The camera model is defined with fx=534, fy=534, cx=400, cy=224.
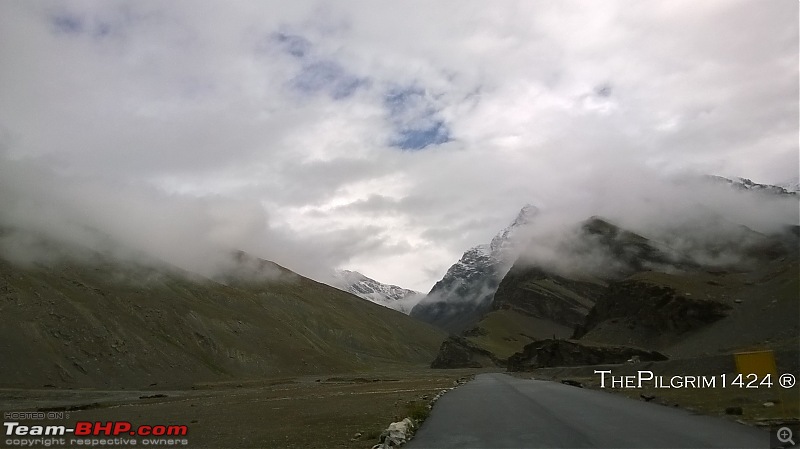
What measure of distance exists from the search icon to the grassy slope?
110183mm

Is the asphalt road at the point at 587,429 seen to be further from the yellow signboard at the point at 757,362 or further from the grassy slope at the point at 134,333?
the grassy slope at the point at 134,333

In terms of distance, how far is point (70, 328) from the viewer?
11469cm

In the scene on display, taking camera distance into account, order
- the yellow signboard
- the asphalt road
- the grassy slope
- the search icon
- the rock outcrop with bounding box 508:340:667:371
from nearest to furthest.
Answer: the search icon
the asphalt road
the yellow signboard
the rock outcrop with bounding box 508:340:667:371
the grassy slope

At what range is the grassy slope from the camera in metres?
105

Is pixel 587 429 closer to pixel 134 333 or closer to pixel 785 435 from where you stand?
pixel 785 435

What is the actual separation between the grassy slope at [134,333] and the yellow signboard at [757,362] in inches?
4287

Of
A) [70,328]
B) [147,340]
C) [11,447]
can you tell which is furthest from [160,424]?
[147,340]

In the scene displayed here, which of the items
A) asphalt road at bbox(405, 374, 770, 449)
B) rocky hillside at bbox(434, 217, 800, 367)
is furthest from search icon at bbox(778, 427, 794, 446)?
rocky hillside at bbox(434, 217, 800, 367)

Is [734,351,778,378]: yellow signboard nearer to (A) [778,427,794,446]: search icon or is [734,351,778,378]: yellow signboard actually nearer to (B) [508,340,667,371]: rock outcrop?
(A) [778,427,794,446]: search icon

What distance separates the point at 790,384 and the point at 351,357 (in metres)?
180

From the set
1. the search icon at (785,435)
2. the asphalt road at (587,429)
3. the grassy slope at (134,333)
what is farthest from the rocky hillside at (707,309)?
the grassy slope at (134,333)

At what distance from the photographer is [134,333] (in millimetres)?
127625

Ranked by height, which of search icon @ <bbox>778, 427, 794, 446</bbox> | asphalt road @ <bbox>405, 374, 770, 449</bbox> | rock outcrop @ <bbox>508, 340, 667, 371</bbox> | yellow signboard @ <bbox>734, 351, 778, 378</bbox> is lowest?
rock outcrop @ <bbox>508, 340, 667, 371</bbox>

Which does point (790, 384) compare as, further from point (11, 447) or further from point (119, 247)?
point (119, 247)
